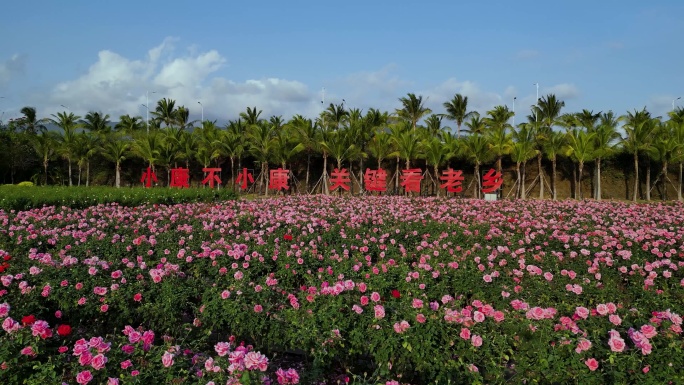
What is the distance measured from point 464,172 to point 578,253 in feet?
70.9

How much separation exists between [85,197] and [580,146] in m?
22.4

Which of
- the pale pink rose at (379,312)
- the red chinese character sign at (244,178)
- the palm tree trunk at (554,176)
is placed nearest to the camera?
the pale pink rose at (379,312)

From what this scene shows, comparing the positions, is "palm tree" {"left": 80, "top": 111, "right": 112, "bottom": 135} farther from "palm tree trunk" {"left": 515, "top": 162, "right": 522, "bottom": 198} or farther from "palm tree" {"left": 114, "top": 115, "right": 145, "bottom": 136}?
"palm tree trunk" {"left": 515, "top": 162, "right": 522, "bottom": 198}

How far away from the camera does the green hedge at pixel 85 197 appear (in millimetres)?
13070

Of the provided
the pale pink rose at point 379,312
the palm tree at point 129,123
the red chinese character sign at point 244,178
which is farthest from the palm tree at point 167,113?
the pale pink rose at point 379,312

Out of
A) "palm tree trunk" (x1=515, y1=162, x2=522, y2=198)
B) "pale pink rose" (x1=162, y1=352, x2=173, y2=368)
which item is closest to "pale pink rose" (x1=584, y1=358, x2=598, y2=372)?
"pale pink rose" (x1=162, y1=352, x2=173, y2=368)

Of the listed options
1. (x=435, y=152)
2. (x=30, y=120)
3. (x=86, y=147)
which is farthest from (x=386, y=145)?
(x=30, y=120)

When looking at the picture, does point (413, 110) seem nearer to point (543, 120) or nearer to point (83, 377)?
point (543, 120)

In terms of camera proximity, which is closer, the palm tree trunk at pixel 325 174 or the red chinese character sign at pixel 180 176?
the red chinese character sign at pixel 180 176

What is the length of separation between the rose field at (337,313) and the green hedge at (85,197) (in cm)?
714

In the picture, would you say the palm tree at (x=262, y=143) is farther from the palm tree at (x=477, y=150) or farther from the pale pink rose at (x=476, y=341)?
the pale pink rose at (x=476, y=341)

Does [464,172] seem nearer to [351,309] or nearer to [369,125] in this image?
[369,125]

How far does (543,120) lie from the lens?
28906 mm

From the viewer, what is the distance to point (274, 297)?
446cm
